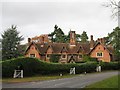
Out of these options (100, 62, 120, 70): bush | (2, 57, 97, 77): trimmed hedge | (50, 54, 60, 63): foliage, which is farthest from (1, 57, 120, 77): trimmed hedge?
(50, 54, 60, 63): foliage

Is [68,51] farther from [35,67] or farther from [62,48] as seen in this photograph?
[35,67]

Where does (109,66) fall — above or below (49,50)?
below

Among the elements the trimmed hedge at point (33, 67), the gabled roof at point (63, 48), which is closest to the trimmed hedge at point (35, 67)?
the trimmed hedge at point (33, 67)

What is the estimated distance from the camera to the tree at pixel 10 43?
203 ft

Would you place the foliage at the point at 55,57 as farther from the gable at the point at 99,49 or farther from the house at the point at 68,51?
the gable at the point at 99,49

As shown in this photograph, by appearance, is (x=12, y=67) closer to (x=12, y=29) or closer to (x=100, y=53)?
(x=12, y=29)

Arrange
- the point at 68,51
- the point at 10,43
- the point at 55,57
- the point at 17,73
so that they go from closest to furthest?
the point at 17,73, the point at 10,43, the point at 55,57, the point at 68,51

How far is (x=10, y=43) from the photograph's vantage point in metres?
63.0

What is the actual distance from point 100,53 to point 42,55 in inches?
667

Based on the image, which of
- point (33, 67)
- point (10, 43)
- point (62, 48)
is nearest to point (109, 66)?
point (62, 48)

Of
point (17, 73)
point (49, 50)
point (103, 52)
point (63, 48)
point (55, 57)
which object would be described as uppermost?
point (63, 48)

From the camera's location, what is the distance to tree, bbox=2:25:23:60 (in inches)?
2440

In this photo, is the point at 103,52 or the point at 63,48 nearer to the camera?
the point at 103,52

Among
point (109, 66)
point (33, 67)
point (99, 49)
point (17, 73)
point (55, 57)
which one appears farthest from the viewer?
point (99, 49)
